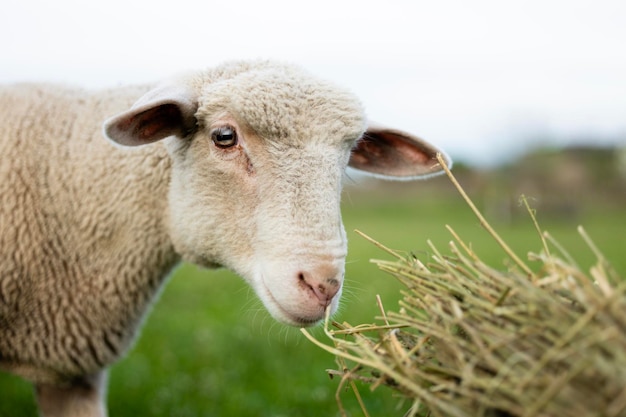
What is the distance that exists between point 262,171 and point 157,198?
83 cm

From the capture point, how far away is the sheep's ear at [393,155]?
154 inches

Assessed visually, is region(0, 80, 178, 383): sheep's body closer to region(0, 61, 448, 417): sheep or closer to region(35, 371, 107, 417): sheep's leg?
region(0, 61, 448, 417): sheep

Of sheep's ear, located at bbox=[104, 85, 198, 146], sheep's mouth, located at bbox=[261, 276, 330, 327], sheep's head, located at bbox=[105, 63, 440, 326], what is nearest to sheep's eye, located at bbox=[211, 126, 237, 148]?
sheep's head, located at bbox=[105, 63, 440, 326]

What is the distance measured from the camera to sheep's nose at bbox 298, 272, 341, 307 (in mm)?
2863

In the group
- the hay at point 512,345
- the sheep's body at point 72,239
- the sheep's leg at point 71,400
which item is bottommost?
the sheep's leg at point 71,400


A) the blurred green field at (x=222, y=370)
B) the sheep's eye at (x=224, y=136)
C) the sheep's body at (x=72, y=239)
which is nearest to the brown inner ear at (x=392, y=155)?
the blurred green field at (x=222, y=370)

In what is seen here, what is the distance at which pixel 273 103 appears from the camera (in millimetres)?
3207

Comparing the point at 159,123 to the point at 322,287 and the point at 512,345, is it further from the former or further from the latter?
the point at 512,345

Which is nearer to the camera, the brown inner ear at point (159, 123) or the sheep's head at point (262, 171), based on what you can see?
the sheep's head at point (262, 171)

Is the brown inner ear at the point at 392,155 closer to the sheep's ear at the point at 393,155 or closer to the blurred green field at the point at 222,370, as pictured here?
the sheep's ear at the point at 393,155

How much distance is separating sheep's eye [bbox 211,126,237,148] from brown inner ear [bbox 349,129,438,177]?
2.85ft

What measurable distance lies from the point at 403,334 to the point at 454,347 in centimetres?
41

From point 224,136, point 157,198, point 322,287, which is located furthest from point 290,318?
point 157,198

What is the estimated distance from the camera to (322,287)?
2871 mm
